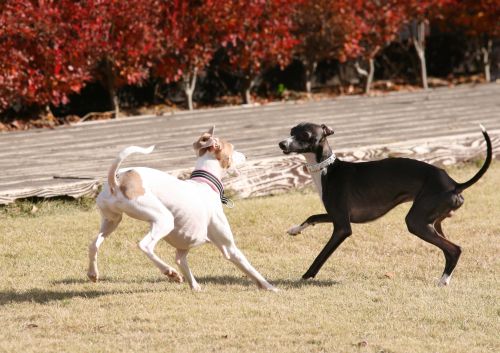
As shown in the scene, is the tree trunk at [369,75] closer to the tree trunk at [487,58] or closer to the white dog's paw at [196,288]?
the tree trunk at [487,58]

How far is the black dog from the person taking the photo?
23.5 feet

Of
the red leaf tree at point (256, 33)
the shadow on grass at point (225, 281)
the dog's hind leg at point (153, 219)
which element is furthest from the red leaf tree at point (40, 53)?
the dog's hind leg at point (153, 219)

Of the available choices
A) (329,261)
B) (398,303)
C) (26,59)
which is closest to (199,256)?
(329,261)

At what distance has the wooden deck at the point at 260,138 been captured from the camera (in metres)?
10.2

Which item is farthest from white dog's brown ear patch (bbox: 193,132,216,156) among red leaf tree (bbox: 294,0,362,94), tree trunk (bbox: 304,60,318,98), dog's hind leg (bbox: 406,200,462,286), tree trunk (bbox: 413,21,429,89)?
tree trunk (bbox: 413,21,429,89)

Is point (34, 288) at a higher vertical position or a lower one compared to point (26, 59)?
lower

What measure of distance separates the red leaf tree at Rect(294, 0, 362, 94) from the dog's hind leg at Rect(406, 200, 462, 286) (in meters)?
12.0

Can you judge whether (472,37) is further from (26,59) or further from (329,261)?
(329,261)

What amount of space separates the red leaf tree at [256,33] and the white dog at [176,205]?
10921 mm

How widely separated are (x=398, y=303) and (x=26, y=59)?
10233 mm

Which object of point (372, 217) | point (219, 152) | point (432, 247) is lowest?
point (432, 247)

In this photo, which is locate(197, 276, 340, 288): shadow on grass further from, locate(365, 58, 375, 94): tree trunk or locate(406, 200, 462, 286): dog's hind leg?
locate(365, 58, 375, 94): tree trunk

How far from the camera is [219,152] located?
6898mm

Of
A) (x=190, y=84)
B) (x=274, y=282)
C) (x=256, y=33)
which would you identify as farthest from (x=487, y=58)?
(x=274, y=282)
